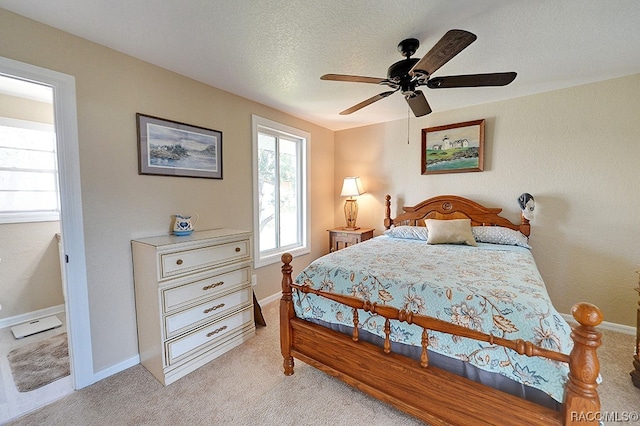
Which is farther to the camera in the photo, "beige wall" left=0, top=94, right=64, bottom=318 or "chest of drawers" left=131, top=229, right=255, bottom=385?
"beige wall" left=0, top=94, right=64, bottom=318

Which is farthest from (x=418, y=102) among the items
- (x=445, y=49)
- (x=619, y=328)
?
(x=619, y=328)

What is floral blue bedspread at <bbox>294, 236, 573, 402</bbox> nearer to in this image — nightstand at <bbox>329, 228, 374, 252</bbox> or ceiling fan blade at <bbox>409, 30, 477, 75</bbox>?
ceiling fan blade at <bbox>409, 30, 477, 75</bbox>

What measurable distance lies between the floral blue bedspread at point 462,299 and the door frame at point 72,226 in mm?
1546

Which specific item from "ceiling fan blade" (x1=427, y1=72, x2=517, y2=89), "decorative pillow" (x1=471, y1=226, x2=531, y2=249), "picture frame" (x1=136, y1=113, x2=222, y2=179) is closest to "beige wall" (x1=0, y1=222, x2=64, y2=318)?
"picture frame" (x1=136, y1=113, x2=222, y2=179)

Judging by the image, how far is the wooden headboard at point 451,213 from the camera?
3.05 meters

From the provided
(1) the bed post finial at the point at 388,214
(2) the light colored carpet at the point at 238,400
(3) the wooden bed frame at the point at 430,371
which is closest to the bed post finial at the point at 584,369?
(3) the wooden bed frame at the point at 430,371

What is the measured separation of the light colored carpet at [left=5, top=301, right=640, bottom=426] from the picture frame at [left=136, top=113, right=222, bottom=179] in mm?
1654

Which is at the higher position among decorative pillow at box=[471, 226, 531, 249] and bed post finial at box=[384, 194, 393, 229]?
bed post finial at box=[384, 194, 393, 229]

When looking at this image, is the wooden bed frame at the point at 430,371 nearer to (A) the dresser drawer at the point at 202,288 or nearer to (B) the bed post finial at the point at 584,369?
(B) the bed post finial at the point at 584,369

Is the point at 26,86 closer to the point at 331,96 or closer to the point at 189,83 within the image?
the point at 189,83

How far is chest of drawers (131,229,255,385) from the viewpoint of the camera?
1.90 meters

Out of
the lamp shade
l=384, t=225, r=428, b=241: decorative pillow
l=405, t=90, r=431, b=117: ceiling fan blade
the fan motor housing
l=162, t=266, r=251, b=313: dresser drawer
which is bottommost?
l=162, t=266, r=251, b=313: dresser drawer

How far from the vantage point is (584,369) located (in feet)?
3.34

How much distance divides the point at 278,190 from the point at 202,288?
175cm
